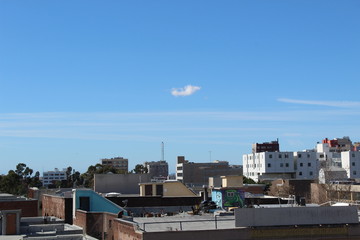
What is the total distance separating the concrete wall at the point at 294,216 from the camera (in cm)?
3234

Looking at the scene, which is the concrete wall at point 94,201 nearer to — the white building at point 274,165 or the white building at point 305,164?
the white building at point 274,165

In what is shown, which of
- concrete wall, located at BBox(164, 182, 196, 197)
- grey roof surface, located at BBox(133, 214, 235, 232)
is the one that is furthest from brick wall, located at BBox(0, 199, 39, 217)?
grey roof surface, located at BBox(133, 214, 235, 232)

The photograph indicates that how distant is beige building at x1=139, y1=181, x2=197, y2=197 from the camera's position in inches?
2869

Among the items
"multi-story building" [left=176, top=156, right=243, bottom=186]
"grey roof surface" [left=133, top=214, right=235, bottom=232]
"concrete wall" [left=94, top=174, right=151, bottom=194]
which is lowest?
"grey roof surface" [left=133, top=214, right=235, bottom=232]

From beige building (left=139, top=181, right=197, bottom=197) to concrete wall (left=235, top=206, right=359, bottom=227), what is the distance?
40102mm

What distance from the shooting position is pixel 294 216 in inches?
1296

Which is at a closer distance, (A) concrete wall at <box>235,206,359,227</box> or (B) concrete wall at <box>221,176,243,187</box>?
(A) concrete wall at <box>235,206,359,227</box>

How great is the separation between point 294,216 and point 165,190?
42456mm

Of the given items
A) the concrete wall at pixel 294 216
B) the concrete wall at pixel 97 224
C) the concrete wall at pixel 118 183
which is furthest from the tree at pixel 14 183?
the concrete wall at pixel 294 216

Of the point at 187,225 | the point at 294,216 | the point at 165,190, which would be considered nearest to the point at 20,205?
the point at 165,190

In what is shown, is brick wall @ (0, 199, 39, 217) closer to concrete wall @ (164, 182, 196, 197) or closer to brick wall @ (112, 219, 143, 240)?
concrete wall @ (164, 182, 196, 197)

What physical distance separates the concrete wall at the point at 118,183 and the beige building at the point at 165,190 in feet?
19.1

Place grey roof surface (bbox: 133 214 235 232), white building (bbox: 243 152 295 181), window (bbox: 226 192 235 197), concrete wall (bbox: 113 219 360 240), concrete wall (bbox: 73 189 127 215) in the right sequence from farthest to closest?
white building (bbox: 243 152 295 181), concrete wall (bbox: 73 189 127 215), window (bbox: 226 192 235 197), grey roof surface (bbox: 133 214 235 232), concrete wall (bbox: 113 219 360 240)

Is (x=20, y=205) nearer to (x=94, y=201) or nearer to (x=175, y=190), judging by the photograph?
(x=94, y=201)
